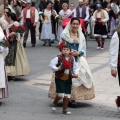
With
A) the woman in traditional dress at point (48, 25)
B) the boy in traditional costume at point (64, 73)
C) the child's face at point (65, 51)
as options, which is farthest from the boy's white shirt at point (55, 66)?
the woman in traditional dress at point (48, 25)

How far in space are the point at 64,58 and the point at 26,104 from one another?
1.37 meters

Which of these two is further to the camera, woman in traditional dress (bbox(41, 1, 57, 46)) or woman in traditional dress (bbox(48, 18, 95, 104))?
woman in traditional dress (bbox(41, 1, 57, 46))

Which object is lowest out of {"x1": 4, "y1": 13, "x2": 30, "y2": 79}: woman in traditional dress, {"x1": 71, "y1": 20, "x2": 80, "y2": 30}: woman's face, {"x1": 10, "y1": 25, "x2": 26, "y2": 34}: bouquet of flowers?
{"x1": 4, "y1": 13, "x2": 30, "y2": 79}: woman in traditional dress

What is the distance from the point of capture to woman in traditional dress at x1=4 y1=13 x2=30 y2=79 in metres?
11.7

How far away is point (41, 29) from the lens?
20.8m

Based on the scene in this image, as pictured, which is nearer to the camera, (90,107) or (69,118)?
(69,118)

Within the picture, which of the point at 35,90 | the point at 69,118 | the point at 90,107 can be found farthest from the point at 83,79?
the point at 35,90

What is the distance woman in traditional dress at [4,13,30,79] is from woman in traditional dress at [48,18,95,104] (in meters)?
2.60

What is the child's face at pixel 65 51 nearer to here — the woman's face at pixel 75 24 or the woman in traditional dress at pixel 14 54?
the woman's face at pixel 75 24

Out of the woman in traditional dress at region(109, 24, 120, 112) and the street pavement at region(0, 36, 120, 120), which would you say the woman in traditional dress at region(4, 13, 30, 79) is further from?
the woman in traditional dress at region(109, 24, 120, 112)

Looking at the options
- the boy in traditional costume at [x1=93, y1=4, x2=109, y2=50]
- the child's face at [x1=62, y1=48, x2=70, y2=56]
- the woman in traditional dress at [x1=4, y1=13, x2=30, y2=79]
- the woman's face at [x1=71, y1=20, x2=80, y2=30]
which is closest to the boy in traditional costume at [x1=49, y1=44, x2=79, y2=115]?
the child's face at [x1=62, y1=48, x2=70, y2=56]

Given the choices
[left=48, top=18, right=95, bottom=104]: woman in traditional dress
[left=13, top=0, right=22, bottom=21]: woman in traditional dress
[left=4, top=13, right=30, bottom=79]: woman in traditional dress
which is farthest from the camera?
[left=13, top=0, right=22, bottom=21]: woman in traditional dress

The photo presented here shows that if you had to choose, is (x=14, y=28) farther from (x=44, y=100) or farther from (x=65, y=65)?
(x=65, y=65)

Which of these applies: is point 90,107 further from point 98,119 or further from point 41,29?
point 41,29
